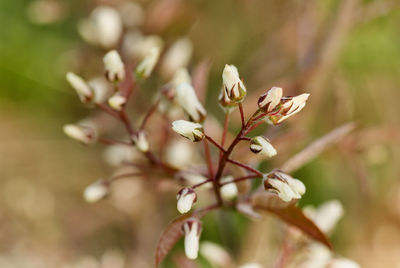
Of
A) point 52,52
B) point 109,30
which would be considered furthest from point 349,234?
point 52,52

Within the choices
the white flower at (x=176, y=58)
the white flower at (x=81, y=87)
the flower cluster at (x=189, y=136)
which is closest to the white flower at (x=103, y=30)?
the flower cluster at (x=189, y=136)

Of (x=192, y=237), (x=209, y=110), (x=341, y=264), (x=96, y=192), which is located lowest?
(x=341, y=264)

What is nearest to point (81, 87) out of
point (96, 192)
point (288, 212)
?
point (96, 192)

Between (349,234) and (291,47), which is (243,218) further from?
(291,47)

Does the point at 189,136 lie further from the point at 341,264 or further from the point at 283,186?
the point at 341,264

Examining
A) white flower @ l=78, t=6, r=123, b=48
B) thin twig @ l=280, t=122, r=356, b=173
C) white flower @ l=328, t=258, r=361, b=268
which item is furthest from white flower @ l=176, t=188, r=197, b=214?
white flower @ l=78, t=6, r=123, b=48
